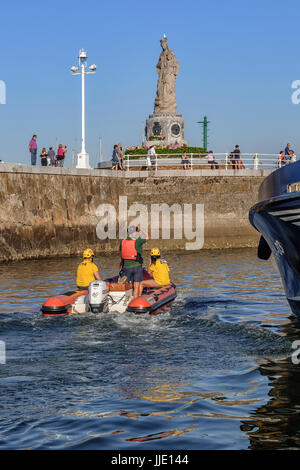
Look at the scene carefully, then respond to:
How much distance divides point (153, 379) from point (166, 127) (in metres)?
39.4

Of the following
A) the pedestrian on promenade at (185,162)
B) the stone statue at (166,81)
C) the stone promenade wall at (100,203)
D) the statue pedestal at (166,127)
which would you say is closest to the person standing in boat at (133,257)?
the stone promenade wall at (100,203)

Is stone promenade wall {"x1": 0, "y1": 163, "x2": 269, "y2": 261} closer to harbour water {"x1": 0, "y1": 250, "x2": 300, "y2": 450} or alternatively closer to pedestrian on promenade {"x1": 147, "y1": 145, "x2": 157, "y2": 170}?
pedestrian on promenade {"x1": 147, "y1": 145, "x2": 157, "y2": 170}

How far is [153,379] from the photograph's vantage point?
29.2ft

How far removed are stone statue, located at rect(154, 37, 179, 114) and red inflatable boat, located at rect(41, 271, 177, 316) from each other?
35.4m

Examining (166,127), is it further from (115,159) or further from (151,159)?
(115,159)

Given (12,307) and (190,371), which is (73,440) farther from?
(12,307)

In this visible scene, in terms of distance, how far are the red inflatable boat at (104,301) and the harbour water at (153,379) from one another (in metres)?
0.22

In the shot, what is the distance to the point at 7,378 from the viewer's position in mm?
8844

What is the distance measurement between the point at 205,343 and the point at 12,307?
5.93 m

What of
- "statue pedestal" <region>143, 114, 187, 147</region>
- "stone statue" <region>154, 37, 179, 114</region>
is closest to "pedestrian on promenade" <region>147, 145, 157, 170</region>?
"statue pedestal" <region>143, 114, 187, 147</region>

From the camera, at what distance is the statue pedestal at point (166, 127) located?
4706 cm

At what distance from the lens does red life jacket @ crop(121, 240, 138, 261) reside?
1478 centimetres

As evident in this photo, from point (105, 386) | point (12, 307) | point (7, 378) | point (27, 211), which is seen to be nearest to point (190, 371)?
point (105, 386)

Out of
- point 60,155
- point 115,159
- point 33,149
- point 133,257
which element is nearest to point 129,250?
point 133,257
